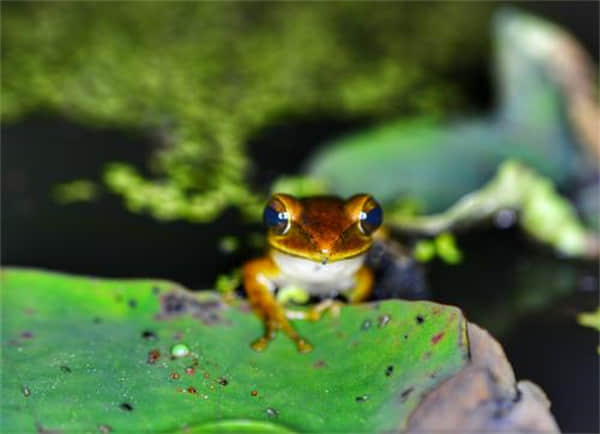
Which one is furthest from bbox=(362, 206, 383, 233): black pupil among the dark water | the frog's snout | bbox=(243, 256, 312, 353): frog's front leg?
the dark water

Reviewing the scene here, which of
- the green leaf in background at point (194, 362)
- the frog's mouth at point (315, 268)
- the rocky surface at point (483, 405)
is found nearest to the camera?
the rocky surface at point (483, 405)

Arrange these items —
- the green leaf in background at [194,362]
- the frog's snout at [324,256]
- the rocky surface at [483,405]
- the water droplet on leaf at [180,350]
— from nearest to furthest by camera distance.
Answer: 1. the rocky surface at [483,405]
2. the green leaf in background at [194,362]
3. the water droplet on leaf at [180,350]
4. the frog's snout at [324,256]

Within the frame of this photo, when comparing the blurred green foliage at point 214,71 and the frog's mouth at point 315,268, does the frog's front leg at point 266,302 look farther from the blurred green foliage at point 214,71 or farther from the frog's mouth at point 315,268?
the blurred green foliage at point 214,71

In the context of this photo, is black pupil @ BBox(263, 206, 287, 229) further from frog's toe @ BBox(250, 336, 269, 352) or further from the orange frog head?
frog's toe @ BBox(250, 336, 269, 352)

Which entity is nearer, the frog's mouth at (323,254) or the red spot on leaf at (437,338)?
Answer: the red spot on leaf at (437,338)

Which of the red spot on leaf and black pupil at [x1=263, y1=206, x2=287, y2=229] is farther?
black pupil at [x1=263, y1=206, x2=287, y2=229]

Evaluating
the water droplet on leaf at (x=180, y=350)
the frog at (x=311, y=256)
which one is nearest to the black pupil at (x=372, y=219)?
the frog at (x=311, y=256)

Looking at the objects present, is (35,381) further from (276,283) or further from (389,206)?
(389,206)

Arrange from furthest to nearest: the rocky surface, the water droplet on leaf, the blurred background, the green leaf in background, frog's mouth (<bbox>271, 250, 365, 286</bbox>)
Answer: the blurred background → frog's mouth (<bbox>271, 250, 365, 286</bbox>) → the water droplet on leaf → the green leaf in background → the rocky surface
